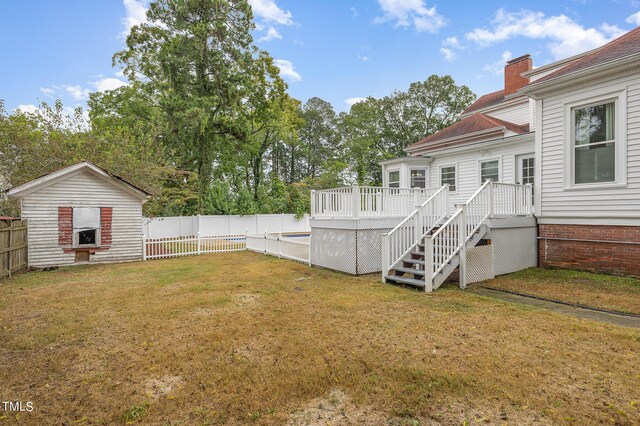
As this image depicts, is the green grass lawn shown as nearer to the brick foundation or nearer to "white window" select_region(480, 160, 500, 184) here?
the brick foundation

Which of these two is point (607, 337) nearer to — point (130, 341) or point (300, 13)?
point (130, 341)

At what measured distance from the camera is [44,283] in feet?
28.2

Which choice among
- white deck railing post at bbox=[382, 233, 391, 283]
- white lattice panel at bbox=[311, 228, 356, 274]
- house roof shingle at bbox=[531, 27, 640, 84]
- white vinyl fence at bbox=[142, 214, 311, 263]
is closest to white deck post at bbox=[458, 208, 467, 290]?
white deck railing post at bbox=[382, 233, 391, 283]

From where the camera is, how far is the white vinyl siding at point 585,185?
765cm

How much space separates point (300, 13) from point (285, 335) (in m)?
14.3

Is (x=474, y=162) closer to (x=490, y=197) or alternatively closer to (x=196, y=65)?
(x=490, y=197)

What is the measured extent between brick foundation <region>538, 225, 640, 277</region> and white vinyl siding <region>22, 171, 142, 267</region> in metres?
13.8

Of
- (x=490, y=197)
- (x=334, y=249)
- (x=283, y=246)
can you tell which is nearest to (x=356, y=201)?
(x=334, y=249)

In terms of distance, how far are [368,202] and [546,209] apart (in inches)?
192

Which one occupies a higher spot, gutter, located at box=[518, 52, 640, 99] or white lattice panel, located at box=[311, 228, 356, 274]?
gutter, located at box=[518, 52, 640, 99]

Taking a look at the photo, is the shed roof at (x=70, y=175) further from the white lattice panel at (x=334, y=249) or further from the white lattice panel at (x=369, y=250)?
the white lattice panel at (x=369, y=250)

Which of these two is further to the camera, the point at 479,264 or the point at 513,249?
the point at 513,249

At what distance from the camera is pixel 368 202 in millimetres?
9500

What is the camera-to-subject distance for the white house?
764 cm
